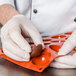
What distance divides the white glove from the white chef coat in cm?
15

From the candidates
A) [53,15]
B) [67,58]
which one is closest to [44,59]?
[67,58]

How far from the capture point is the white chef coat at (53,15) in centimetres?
87

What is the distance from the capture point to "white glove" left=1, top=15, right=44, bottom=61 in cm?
62

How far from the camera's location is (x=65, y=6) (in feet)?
2.83

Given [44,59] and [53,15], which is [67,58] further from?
[53,15]

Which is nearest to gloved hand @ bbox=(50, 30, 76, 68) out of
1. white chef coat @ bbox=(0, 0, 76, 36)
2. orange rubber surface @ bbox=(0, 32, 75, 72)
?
orange rubber surface @ bbox=(0, 32, 75, 72)

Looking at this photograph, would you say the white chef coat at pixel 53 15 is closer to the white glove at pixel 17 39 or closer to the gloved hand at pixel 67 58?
the white glove at pixel 17 39

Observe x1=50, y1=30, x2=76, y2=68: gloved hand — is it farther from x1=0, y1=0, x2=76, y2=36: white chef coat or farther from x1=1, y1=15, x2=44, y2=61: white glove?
x1=0, y1=0, x2=76, y2=36: white chef coat

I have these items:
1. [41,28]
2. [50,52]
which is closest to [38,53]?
[50,52]

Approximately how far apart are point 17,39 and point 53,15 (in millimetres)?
307

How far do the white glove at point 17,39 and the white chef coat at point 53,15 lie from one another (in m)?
0.15

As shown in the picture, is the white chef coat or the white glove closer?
the white glove

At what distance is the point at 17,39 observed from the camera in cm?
64

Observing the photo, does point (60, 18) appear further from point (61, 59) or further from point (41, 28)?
point (61, 59)
